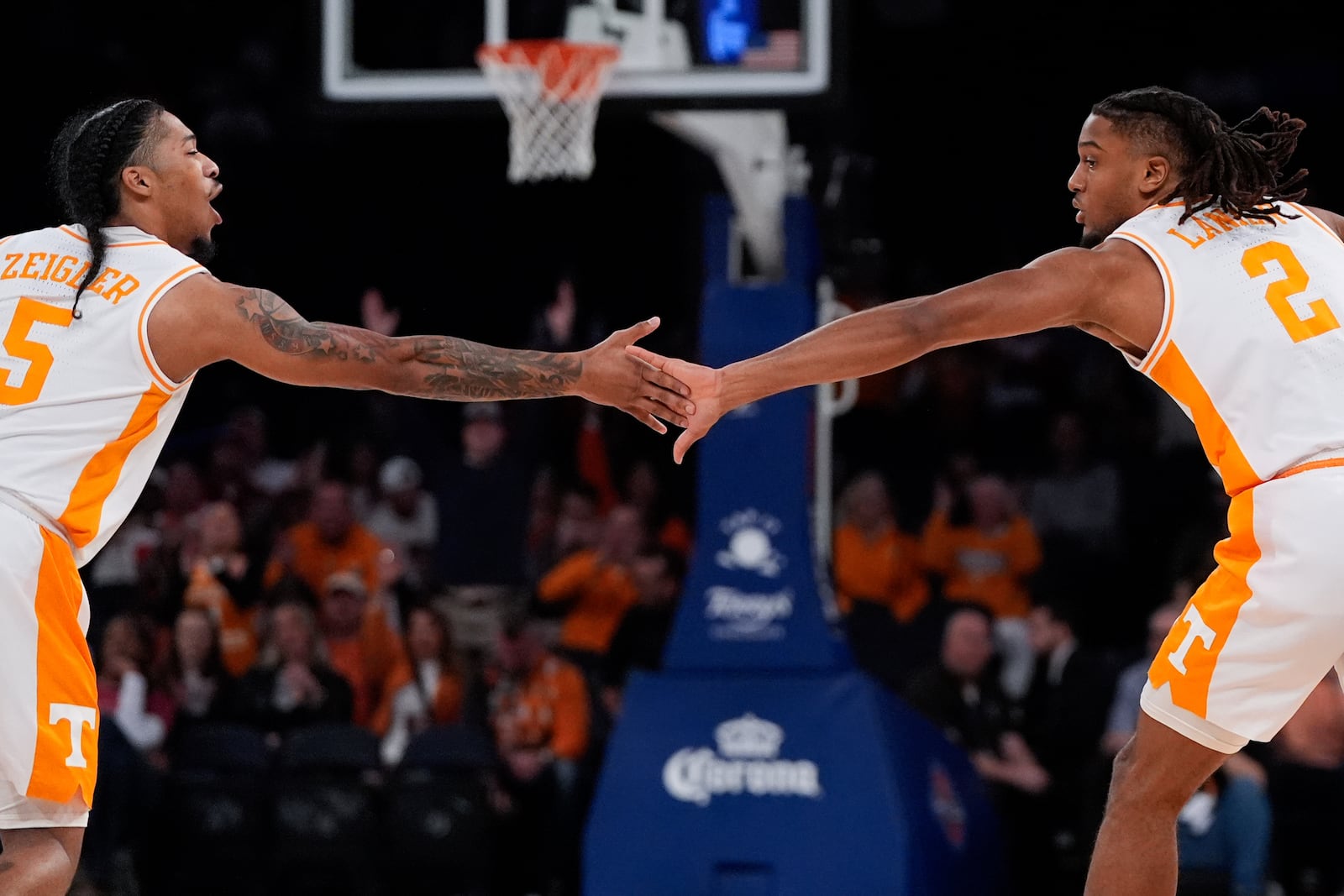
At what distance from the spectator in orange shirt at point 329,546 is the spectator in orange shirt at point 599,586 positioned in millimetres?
1256

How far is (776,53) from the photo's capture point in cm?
750

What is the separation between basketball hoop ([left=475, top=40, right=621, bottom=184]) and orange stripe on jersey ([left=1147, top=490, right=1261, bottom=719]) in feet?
13.0

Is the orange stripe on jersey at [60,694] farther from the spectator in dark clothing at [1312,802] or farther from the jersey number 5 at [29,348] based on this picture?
the spectator in dark clothing at [1312,802]

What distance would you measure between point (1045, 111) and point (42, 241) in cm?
1075

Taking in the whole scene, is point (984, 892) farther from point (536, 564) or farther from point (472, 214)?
point (472, 214)

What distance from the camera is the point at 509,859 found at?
8.90 metres

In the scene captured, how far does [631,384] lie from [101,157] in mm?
1521

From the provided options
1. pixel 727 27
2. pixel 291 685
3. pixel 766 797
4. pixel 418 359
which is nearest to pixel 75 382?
pixel 418 359

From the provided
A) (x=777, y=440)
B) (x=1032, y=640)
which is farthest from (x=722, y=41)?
(x=1032, y=640)

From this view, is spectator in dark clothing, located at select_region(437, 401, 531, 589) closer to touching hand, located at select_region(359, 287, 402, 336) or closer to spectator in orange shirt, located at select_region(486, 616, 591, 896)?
spectator in orange shirt, located at select_region(486, 616, 591, 896)

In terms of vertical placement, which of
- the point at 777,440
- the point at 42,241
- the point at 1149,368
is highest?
the point at 42,241

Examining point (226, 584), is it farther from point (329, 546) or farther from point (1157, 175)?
point (1157, 175)

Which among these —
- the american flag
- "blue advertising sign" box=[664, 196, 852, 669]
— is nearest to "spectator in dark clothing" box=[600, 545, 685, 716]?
"blue advertising sign" box=[664, 196, 852, 669]

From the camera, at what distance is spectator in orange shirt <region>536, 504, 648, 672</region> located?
997cm
